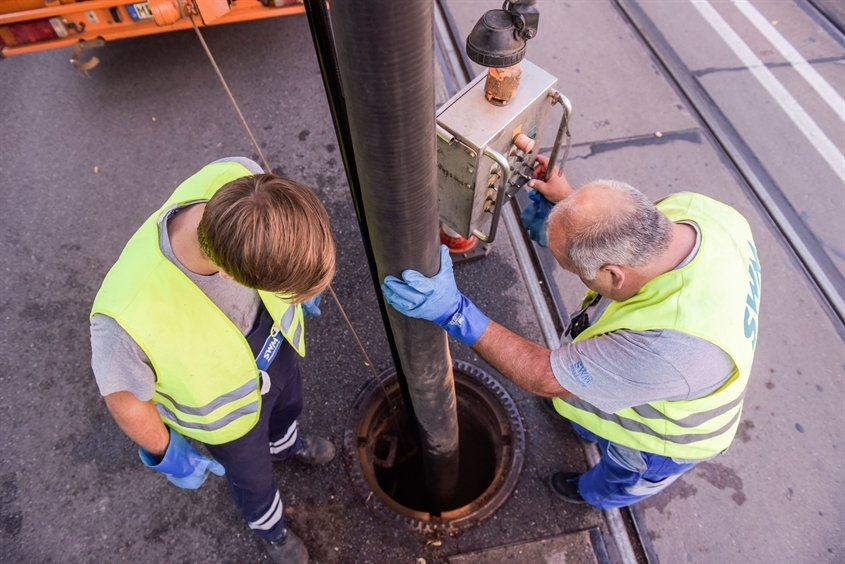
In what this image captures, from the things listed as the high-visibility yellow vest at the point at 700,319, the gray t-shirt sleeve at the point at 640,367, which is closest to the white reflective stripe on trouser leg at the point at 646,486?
the high-visibility yellow vest at the point at 700,319

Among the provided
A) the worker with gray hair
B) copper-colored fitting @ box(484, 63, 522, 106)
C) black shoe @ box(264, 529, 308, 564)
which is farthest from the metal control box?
black shoe @ box(264, 529, 308, 564)

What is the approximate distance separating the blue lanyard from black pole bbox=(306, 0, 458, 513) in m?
0.54

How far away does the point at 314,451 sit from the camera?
264 cm

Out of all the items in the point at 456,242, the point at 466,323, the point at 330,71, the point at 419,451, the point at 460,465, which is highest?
the point at 330,71

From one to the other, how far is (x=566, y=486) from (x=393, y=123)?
7.03 ft

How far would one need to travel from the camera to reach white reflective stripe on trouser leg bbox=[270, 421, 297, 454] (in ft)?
8.22

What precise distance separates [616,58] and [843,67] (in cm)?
192

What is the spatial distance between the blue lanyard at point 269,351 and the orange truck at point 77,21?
240 centimetres

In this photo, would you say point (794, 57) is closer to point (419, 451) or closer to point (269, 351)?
point (419, 451)

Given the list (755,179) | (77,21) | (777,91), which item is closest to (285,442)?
(77,21)

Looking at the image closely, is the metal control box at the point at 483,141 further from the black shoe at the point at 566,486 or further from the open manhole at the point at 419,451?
the black shoe at the point at 566,486

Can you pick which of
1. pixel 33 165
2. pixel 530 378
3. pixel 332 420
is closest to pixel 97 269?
pixel 33 165

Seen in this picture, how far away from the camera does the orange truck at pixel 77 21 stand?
3.43 m

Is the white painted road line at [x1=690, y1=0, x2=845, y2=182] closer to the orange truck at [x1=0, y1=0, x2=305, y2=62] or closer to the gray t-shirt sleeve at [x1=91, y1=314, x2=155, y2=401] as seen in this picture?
the orange truck at [x1=0, y1=0, x2=305, y2=62]
